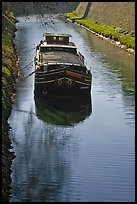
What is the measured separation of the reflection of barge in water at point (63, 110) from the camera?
59.8ft

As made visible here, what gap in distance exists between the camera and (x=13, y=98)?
20.1 meters

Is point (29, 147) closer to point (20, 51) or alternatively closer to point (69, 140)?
point (69, 140)

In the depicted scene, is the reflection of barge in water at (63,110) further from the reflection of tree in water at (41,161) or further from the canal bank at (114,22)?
the canal bank at (114,22)

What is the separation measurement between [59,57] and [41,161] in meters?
9.91

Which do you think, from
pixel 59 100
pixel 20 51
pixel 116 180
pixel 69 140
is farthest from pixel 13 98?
pixel 20 51

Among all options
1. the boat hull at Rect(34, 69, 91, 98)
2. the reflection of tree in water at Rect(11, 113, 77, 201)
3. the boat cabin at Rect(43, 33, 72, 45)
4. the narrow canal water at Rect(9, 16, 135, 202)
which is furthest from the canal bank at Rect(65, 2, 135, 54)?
the reflection of tree in water at Rect(11, 113, 77, 201)

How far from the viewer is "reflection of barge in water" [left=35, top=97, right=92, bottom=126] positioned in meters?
18.2

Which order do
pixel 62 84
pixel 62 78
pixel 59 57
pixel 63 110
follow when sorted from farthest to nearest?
pixel 59 57 < pixel 62 84 < pixel 62 78 < pixel 63 110

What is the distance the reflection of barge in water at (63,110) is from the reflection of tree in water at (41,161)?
873 millimetres

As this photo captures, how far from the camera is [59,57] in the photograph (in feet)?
74.3

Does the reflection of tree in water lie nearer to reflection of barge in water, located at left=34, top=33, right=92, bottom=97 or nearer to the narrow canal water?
the narrow canal water

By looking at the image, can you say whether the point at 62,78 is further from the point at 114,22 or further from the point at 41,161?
the point at 114,22

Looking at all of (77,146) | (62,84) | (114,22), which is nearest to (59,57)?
(62,84)

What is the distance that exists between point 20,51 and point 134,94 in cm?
1291
